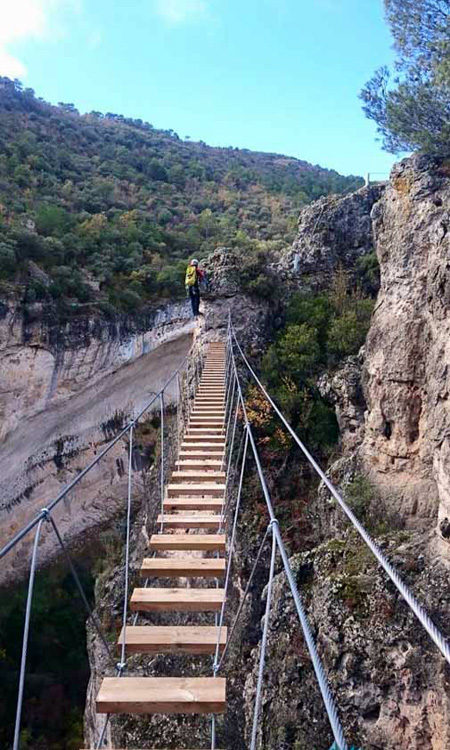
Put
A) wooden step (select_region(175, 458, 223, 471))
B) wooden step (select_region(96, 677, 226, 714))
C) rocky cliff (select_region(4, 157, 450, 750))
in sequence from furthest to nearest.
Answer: wooden step (select_region(175, 458, 223, 471)) < rocky cliff (select_region(4, 157, 450, 750)) < wooden step (select_region(96, 677, 226, 714))

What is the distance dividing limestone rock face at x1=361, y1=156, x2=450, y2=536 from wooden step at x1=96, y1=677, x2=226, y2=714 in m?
2.14

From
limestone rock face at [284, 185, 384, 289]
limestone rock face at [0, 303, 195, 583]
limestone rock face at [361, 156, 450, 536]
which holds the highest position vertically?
limestone rock face at [284, 185, 384, 289]

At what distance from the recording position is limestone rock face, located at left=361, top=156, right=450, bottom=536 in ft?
15.5

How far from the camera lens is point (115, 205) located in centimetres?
2448

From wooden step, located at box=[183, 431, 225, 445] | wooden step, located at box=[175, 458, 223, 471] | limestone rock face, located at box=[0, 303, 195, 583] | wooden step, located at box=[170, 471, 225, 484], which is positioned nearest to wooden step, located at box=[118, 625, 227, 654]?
wooden step, located at box=[170, 471, 225, 484]

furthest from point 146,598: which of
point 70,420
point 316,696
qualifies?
point 70,420

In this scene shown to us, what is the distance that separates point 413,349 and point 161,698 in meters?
4.09

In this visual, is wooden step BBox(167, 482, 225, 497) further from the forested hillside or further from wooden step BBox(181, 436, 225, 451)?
the forested hillside

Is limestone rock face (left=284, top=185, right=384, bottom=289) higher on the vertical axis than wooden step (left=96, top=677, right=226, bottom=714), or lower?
higher

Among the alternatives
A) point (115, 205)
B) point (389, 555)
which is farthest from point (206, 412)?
point (115, 205)

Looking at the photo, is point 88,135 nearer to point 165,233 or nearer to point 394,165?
point 165,233

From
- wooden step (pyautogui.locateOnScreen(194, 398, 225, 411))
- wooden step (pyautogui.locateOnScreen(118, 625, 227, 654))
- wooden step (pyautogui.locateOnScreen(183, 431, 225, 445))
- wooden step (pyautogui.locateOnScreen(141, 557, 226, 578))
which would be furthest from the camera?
wooden step (pyautogui.locateOnScreen(194, 398, 225, 411))

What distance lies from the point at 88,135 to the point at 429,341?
3520 cm

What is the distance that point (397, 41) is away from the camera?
7.76 m
